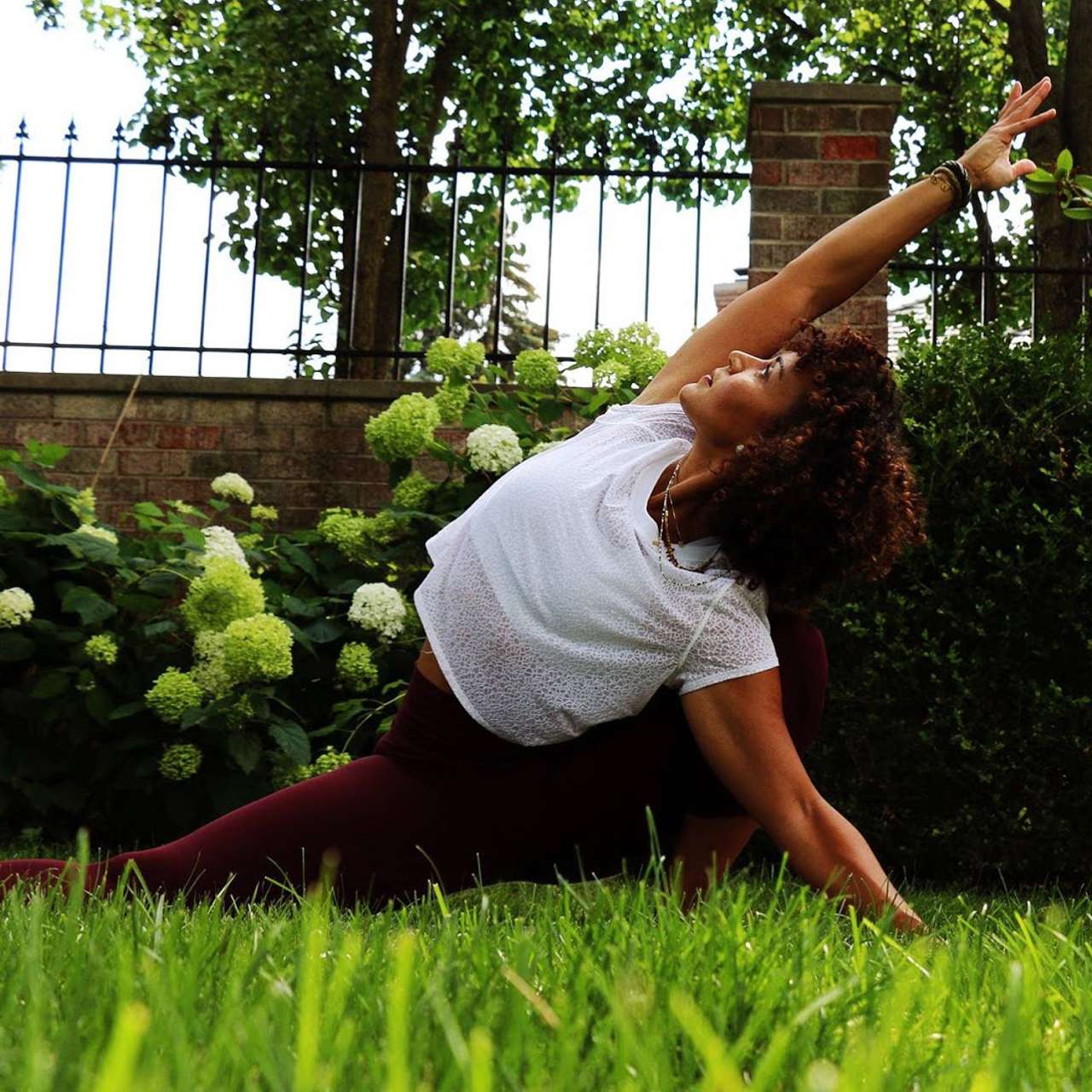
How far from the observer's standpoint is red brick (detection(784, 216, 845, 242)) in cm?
535

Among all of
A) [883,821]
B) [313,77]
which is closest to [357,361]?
[313,77]

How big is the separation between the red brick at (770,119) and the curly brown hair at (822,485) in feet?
10.2

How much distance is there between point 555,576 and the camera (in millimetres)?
2479

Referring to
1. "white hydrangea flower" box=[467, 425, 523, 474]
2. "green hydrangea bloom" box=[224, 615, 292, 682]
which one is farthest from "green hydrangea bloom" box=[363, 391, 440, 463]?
"green hydrangea bloom" box=[224, 615, 292, 682]

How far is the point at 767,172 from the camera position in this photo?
5.38 m

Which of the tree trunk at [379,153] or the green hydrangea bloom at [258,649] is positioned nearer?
the green hydrangea bloom at [258,649]

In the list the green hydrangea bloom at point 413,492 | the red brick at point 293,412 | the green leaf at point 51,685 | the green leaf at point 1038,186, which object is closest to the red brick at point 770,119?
the green hydrangea bloom at point 413,492

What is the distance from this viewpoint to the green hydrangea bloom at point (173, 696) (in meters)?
3.95

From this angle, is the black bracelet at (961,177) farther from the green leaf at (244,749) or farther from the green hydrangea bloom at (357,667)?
the green leaf at (244,749)

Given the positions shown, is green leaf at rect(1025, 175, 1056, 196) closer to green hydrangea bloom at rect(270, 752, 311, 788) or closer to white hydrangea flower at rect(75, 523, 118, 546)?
green hydrangea bloom at rect(270, 752, 311, 788)

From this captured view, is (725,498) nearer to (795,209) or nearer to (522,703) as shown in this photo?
(522,703)

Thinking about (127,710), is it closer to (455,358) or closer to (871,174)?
(455,358)

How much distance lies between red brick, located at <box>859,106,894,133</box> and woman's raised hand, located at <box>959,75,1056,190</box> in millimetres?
2504

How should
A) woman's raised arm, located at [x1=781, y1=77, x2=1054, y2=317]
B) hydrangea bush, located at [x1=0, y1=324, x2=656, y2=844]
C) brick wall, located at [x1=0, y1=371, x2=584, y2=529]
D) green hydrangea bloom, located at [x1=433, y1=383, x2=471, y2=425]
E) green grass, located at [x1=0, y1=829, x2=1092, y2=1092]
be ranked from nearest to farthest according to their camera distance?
green grass, located at [x1=0, y1=829, x2=1092, y2=1092]
woman's raised arm, located at [x1=781, y1=77, x2=1054, y2=317]
hydrangea bush, located at [x1=0, y1=324, x2=656, y2=844]
green hydrangea bloom, located at [x1=433, y1=383, x2=471, y2=425]
brick wall, located at [x1=0, y1=371, x2=584, y2=529]
